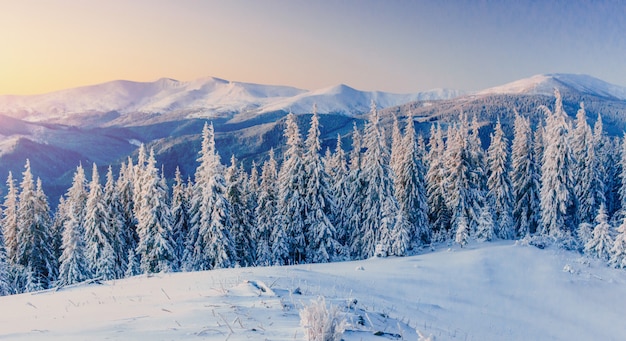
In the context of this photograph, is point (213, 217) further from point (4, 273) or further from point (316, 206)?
point (4, 273)

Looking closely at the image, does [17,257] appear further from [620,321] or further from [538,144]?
[538,144]

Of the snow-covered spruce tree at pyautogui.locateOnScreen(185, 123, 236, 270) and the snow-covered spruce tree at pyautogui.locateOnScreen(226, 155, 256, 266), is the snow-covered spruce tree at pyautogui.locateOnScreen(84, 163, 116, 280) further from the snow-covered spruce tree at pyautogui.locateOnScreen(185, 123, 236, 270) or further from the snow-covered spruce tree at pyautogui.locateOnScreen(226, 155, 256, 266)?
the snow-covered spruce tree at pyautogui.locateOnScreen(226, 155, 256, 266)

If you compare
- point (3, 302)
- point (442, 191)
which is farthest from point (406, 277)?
point (442, 191)

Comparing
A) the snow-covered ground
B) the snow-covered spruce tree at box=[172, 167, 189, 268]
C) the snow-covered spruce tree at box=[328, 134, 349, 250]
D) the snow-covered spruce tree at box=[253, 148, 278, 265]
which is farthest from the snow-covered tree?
the snow-covered spruce tree at box=[172, 167, 189, 268]

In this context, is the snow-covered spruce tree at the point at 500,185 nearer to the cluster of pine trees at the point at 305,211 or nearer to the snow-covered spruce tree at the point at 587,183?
the cluster of pine trees at the point at 305,211

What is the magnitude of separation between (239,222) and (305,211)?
6.12m

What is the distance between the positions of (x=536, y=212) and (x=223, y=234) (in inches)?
1185

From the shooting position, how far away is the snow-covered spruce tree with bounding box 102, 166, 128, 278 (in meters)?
34.2

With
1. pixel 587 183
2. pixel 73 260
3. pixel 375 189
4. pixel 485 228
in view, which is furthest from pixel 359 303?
pixel 587 183

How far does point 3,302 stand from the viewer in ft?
27.6

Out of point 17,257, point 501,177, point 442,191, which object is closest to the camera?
point 17,257

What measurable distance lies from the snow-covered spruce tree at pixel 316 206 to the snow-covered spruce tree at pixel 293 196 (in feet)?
1.30

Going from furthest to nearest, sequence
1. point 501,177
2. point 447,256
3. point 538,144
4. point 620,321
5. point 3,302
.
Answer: point 538,144 → point 501,177 → point 447,256 → point 620,321 → point 3,302

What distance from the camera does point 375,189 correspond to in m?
33.9
